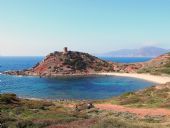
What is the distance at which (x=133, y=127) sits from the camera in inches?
1053

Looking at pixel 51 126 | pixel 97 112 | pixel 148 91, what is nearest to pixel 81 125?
pixel 51 126

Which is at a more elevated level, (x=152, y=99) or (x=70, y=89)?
(x=152, y=99)

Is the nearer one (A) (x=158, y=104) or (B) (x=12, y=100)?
(B) (x=12, y=100)

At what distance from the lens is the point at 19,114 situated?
37906 millimetres

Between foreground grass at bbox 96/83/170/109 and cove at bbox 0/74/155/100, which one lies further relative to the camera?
cove at bbox 0/74/155/100

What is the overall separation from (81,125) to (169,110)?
30742 mm

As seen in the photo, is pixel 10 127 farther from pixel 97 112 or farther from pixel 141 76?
pixel 141 76

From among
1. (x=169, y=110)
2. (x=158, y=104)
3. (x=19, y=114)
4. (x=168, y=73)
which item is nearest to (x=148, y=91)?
(x=158, y=104)

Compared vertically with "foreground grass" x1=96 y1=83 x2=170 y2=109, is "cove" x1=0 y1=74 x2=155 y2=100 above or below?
below

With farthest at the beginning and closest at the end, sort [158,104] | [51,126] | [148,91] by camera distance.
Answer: [148,91], [158,104], [51,126]

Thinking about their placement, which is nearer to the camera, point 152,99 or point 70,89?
point 152,99

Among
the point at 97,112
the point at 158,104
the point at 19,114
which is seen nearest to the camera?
the point at 19,114

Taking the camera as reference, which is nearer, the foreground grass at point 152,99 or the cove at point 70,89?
the foreground grass at point 152,99

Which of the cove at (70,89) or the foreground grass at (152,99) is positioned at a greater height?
the foreground grass at (152,99)
